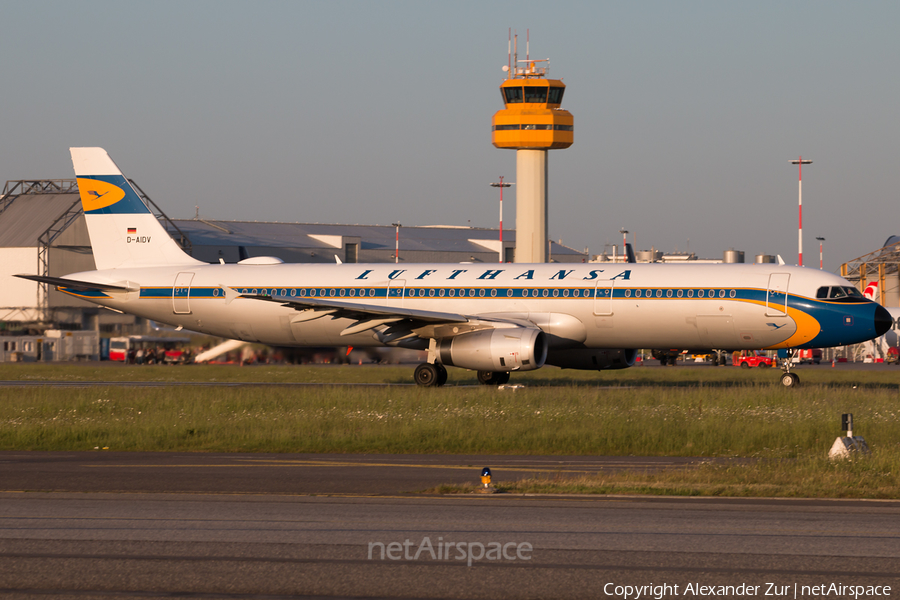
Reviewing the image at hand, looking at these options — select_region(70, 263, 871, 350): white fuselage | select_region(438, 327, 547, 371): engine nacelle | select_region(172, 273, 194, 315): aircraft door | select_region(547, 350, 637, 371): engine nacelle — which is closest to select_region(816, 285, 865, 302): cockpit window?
select_region(70, 263, 871, 350): white fuselage

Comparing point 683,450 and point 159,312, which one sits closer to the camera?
point 683,450

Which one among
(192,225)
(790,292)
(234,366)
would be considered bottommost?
(234,366)

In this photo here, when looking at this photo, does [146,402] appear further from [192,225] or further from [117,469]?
[192,225]

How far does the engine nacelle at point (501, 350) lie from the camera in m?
33.2

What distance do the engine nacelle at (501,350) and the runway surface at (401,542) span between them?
56.0 ft

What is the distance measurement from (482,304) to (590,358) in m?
4.47

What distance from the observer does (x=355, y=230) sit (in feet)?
419

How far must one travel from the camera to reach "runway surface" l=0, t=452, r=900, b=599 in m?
9.20

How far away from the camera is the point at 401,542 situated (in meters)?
10.9

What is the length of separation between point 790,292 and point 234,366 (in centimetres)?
2857

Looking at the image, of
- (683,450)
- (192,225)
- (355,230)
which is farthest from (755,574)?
(355,230)

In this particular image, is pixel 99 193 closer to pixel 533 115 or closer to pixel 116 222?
pixel 116 222

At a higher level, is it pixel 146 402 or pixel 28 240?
pixel 28 240

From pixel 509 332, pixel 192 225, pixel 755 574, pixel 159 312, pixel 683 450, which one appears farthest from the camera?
pixel 192 225
